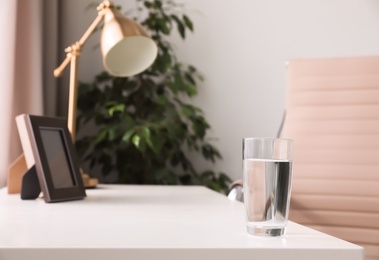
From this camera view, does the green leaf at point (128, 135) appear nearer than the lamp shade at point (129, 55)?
No

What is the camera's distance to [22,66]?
90.6 inches

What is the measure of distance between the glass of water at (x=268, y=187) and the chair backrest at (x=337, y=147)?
1.18 metres

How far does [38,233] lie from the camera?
Answer: 2.80 ft

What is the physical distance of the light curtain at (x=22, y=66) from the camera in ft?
6.78

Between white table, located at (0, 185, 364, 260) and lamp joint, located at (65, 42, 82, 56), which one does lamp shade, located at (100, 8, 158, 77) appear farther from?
white table, located at (0, 185, 364, 260)

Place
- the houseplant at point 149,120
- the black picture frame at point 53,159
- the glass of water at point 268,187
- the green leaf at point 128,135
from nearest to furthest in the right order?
the glass of water at point 268,187
the black picture frame at point 53,159
the green leaf at point 128,135
the houseplant at point 149,120

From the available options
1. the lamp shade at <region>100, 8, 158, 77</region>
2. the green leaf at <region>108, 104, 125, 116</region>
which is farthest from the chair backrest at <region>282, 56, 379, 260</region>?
the green leaf at <region>108, 104, 125, 116</region>

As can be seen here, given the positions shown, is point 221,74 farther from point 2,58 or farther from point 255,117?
point 2,58

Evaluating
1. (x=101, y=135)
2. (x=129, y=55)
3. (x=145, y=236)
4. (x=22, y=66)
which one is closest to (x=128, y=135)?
(x=101, y=135)

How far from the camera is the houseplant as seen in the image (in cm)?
262

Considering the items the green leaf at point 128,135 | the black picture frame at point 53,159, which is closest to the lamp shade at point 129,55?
the black picture frame at point 53,159

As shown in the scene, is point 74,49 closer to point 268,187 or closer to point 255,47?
point 268,187

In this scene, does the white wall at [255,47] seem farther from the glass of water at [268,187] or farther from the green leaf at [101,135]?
the glass of water at [268,187]

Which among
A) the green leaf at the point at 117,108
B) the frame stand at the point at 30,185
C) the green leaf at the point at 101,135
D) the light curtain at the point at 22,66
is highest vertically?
the light curtain at the point at 22,66
